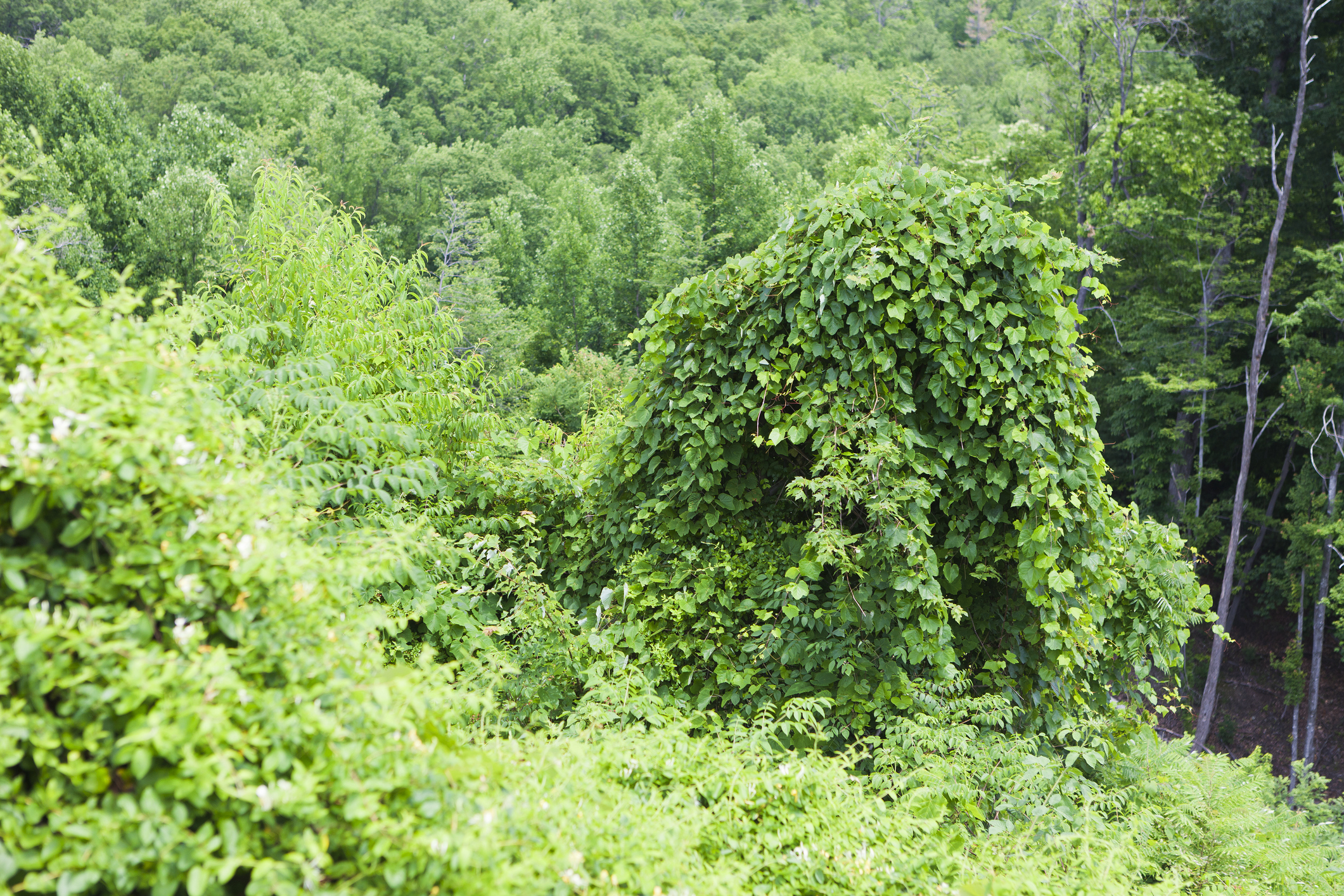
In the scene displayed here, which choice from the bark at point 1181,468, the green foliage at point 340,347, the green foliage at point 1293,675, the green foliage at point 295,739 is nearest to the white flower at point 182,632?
the green foliage at point 295,739

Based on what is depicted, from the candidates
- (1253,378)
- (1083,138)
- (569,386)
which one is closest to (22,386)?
(1253,378)

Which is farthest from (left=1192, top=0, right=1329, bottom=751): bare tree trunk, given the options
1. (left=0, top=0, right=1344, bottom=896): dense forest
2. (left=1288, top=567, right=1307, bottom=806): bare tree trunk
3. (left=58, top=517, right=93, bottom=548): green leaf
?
(left=58, top=517, right=93, bottom=548): green leaf

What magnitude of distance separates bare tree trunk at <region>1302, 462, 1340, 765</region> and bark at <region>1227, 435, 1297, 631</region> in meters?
1.37

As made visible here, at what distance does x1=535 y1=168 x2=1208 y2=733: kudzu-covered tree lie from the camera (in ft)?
13.5

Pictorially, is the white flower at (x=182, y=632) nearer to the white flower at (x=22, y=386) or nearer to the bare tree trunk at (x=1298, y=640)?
the white flower at (x=22, y=386)

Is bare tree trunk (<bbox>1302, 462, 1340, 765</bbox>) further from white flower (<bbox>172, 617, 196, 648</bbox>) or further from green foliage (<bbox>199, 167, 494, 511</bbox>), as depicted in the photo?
white flower (<bbox>172, 617, 196, 648</bbox>)

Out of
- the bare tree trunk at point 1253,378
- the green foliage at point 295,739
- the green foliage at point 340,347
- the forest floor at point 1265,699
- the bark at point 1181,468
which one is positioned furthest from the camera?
the bark at point 1181,468

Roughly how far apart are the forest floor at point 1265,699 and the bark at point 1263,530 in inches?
28.1

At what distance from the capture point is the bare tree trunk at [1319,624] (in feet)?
53.1

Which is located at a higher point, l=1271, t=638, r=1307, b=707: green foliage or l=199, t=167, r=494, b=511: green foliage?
l=199, t=167, r=494, b=511: green foliage

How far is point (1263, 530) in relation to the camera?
19047mm

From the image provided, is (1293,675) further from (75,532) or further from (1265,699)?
(75,532)

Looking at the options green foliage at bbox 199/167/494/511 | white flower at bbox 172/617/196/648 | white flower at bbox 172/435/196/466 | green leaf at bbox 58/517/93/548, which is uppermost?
green foliage at bbox 199/167/494/511

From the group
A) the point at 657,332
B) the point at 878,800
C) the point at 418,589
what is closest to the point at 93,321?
the point at 418,589
